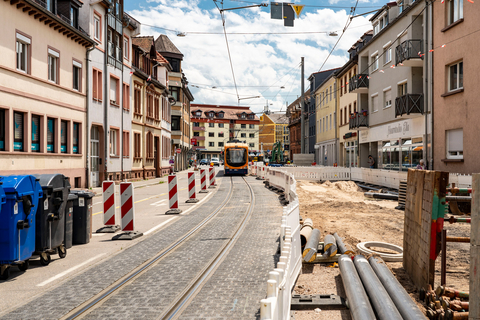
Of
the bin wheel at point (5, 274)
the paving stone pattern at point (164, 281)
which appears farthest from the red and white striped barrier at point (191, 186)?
the bin wheel at point (5, 274)

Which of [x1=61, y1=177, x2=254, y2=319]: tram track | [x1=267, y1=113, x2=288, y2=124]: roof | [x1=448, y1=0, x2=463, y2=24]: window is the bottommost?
[x1=61, y1=177, x2=254, y2=319]: tram track

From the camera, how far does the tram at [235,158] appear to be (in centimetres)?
4188

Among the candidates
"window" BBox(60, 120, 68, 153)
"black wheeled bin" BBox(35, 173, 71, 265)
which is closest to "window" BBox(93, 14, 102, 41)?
"window" BBox(60, 120, 68, 153)

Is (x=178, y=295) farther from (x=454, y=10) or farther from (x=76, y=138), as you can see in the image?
(x=454, y=10)

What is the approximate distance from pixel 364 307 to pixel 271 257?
3.05 meters

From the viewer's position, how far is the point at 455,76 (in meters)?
21.0

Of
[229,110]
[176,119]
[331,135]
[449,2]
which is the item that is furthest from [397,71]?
[229,110]

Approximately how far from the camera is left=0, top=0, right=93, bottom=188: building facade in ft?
56.2

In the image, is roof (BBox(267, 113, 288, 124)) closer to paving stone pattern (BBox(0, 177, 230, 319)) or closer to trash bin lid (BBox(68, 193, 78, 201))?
paving stone pattern (BBox(0, 177, 230, 319))

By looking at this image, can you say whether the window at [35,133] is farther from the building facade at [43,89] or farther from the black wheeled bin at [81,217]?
the black wheeled bin at [81,217]

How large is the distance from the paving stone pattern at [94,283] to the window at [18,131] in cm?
1089

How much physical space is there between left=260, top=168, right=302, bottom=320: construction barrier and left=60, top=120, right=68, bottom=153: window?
1751cm

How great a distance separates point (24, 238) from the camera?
6582 millimetres

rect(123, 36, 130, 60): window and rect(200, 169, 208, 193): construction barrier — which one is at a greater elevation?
rect(123, 36, 130, 60): window
